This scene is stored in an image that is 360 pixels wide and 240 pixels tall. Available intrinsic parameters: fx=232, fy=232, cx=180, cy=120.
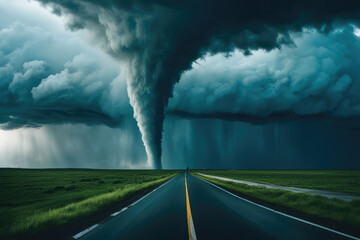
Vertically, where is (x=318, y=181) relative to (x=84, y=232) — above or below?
below

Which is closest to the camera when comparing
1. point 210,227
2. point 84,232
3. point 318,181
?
point 84,232

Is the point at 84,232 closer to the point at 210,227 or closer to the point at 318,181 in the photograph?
the point at 210,227

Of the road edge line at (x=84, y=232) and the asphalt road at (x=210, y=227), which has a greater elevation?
the road edge line at (x=84, y=232)

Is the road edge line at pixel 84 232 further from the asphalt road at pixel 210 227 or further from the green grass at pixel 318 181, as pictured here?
the green grass at pixel 318 181

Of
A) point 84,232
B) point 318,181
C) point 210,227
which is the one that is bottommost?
point 318,181

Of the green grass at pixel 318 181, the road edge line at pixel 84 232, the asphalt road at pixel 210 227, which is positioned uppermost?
the road edge line at pixel 84 232

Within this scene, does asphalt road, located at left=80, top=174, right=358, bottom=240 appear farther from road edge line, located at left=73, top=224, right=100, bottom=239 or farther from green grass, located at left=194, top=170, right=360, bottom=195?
green grass, located at left=194, top=170, right=360, bottom=195

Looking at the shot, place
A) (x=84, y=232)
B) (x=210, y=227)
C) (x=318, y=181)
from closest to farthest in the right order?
(x=84, y=232) → (x=210, y=227) → (x=318, y=181)

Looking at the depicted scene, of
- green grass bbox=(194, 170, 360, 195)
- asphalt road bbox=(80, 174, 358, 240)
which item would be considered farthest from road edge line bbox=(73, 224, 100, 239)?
green grass bbox=(194, 170, 360, 195)

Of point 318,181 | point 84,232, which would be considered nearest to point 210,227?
point 84,232

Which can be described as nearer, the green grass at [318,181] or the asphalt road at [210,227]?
the asphalt road at [210,227]

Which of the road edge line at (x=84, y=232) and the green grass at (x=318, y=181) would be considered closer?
the road edge line at (x=84, y=232)

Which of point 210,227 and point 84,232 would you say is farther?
point 210,227

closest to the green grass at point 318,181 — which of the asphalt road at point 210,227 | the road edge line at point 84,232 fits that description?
the asphalt road at point 210,227
